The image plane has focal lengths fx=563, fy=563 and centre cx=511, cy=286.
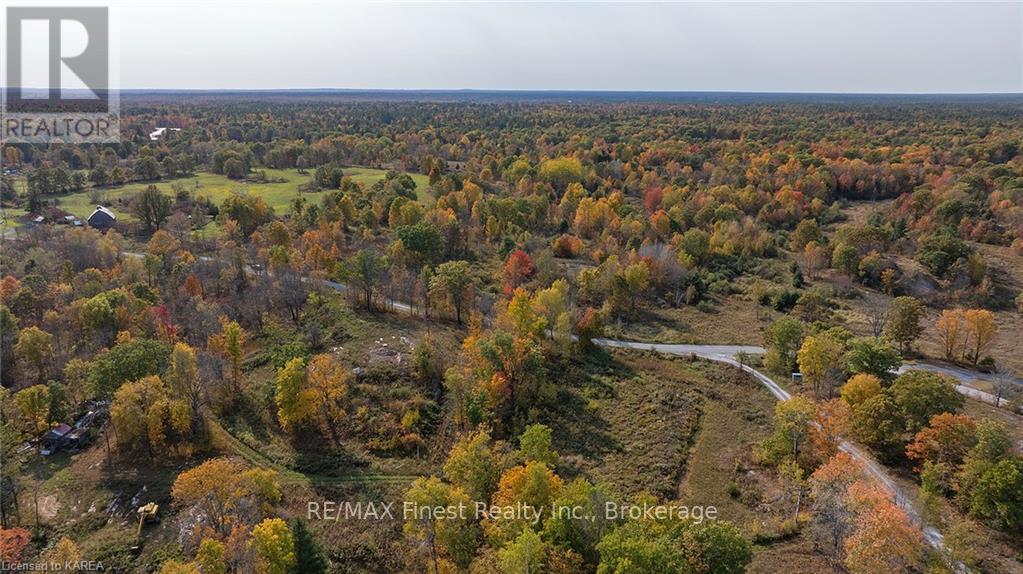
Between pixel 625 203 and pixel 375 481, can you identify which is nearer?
pixel 375 481

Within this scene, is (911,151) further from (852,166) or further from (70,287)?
(70,287)

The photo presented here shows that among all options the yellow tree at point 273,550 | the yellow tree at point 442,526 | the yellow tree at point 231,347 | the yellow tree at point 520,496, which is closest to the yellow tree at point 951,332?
the yellow tree at point 520,496

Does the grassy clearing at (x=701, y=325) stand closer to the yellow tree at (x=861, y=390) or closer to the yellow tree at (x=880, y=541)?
the yellow tree at (x=861, y=390)

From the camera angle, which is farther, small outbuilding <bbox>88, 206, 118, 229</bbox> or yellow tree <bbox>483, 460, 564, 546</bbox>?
small outbuilding <bbox>88, 206, 118, 229</bbox>

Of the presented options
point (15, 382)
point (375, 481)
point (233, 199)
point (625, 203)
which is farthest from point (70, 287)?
point (625, 203)

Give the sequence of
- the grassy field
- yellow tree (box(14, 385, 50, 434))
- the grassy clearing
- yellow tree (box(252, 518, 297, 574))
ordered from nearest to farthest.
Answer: yellow tree (box(252, 518, 297, 574)), yellow tree (box(14, 385, 50, 434)), the grassy clearing, the grassy field

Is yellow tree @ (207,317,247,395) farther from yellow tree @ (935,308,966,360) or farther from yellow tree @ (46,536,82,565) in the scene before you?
yellow tree @ (935,308,966,360)

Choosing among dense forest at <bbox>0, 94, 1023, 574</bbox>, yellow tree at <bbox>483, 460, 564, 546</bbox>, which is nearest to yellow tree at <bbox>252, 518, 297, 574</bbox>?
dense forest at <bbox>0, 94, 1023, 574</bbox>
